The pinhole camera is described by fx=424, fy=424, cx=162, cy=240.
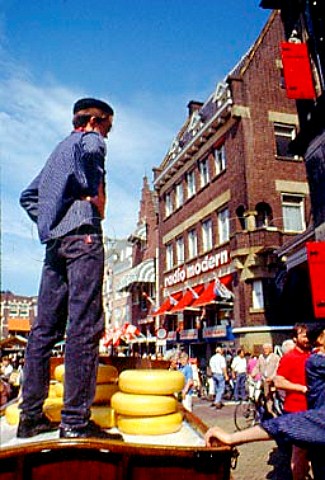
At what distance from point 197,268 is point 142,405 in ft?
60.4

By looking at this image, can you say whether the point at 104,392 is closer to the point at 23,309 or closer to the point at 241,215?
the point at 23,309

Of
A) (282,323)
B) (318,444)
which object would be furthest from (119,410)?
(282,323)

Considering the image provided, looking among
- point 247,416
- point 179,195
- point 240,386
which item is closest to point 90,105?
point 247,416

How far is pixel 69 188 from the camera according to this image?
157 centimetres

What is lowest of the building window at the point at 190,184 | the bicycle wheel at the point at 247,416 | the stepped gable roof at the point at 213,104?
the bicycle wheel at the point at 247,416

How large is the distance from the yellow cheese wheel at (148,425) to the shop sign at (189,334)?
57.3 ft

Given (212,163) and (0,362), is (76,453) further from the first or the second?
(212,163)

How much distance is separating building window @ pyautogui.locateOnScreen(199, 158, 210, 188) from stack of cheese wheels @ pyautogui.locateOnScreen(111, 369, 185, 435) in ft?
60.5

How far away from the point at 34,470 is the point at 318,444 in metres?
1.09

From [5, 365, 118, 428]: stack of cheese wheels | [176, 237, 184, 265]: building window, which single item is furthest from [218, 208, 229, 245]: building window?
[5, 365, 118, 428]: stack of cheese wheels

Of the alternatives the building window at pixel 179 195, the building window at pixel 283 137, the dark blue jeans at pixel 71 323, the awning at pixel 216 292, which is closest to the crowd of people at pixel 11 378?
the dark blue jeans at pixel 71 323

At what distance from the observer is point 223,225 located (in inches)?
714

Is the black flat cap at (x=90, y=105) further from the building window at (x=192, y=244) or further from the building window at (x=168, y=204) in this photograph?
the building window at (x=168, y=204)

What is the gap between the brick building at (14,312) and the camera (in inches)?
48.7
